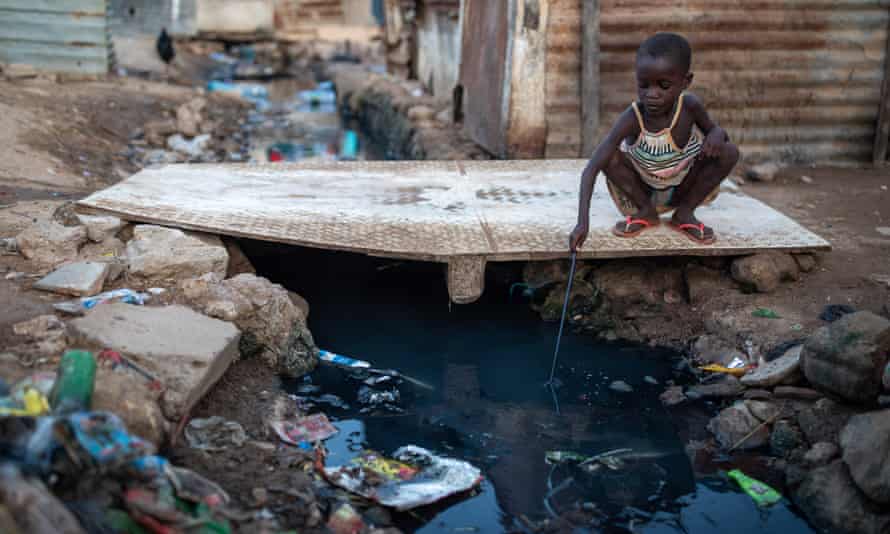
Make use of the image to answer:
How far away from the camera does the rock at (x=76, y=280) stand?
3.58 metres

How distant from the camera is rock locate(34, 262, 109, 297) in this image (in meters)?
3.58

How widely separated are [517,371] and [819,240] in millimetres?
1719

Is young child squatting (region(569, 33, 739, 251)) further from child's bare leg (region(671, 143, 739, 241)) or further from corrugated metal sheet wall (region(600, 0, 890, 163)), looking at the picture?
corrugated metal sheet wall (region(600, 0, 890, 163))

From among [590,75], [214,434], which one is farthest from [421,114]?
[214,434]

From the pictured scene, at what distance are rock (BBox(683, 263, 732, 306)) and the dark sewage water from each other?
0.44 metres

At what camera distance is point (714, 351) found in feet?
13.2

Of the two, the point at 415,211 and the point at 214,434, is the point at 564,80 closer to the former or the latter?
the point at 415,211

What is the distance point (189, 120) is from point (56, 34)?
2462 mm

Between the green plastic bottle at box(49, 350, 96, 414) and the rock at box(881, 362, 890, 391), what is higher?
the green plastic bottle at box(49, 350, 96, 414)

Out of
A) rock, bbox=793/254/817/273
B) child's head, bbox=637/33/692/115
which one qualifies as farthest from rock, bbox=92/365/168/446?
rock, bbox=793/254/817/273

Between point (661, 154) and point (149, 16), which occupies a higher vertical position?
point (149, 16)

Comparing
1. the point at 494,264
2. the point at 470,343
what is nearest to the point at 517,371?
the point at 470,343

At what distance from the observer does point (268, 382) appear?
3633mm

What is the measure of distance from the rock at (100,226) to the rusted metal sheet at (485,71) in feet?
10.2
